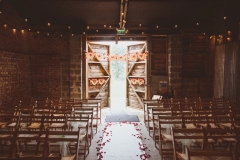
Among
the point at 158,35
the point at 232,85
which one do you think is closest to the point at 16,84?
the point at 158,35

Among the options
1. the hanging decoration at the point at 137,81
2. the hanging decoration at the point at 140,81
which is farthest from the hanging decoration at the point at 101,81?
the hanging decoration at the point at 140,81

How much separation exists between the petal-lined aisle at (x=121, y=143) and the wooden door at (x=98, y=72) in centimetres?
353

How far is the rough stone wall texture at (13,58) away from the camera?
820 cm

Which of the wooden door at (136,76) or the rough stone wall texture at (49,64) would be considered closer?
the rough stone wall texture at (49,64)

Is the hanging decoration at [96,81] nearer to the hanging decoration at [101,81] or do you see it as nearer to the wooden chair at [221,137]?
the hanging decoration at [101,81]

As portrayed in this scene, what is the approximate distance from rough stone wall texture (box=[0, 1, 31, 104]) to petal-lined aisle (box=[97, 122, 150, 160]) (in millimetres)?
3928

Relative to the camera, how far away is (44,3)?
928 cm

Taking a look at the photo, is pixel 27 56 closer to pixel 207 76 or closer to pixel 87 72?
pixel 87 72

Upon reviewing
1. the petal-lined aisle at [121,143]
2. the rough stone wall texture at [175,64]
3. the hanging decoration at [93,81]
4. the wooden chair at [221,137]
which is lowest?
the petal-lined aisle at [121,143]

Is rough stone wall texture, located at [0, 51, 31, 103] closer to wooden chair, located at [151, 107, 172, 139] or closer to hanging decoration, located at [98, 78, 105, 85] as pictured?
hanging decoration, located at [98, 78, 105, 85]

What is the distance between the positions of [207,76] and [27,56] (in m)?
8.39

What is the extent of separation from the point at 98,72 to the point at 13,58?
412cm

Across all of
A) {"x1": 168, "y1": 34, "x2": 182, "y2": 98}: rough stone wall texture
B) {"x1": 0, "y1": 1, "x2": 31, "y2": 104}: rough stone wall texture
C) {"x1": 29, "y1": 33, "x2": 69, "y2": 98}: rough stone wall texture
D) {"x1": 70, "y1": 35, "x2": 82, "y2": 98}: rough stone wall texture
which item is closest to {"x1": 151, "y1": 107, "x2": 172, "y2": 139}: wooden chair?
{"x1": 168, "y1": 34, "x2": 182, "y2": 98}: rough stone wall texture

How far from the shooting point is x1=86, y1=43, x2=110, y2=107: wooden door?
1108 centimetres
